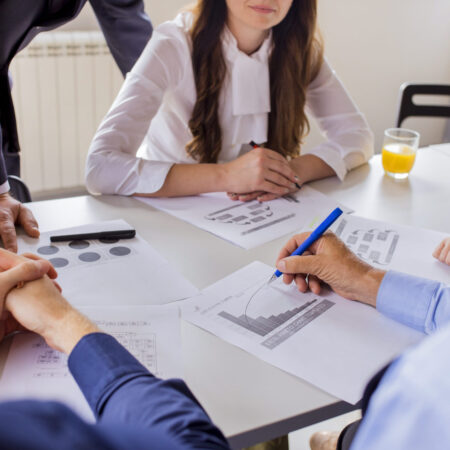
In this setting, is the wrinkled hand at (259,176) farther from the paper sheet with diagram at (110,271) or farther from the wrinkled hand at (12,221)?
the wrinkled hand at (12,221)

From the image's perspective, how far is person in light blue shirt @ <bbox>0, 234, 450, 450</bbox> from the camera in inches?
14.8

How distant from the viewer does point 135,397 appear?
0.59 metres

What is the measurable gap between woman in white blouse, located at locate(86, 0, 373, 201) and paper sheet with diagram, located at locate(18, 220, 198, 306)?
278mm

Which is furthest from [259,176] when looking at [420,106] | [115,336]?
[420,106]

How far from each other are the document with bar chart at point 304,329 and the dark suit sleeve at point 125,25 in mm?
1166

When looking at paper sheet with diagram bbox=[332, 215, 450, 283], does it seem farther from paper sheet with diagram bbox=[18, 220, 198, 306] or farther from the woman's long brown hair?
the woman's long brown hair

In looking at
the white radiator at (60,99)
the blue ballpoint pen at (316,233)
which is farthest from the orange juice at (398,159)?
the white radiator at (60,99)

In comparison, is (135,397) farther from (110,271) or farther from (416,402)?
(110,271)

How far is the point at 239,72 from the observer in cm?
158

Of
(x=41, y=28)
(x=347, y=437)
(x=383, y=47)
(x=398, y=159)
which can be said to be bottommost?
(x=347, y=437)

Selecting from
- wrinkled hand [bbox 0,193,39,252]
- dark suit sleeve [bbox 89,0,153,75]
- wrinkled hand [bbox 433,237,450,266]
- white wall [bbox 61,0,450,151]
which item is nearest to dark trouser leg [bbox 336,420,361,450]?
wrinkled hand [bbox 433,237,450,266]

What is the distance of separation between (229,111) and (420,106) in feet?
3.37

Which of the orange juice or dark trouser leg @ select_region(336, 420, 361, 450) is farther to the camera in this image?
the orange juice

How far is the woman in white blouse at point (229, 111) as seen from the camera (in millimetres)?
1345
